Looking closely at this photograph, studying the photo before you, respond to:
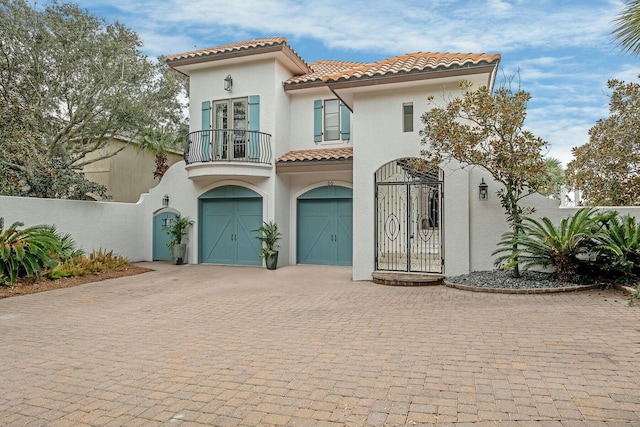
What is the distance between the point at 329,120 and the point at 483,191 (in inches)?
264

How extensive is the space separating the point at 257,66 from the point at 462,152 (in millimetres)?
8530

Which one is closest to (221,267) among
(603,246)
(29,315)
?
(29,315)

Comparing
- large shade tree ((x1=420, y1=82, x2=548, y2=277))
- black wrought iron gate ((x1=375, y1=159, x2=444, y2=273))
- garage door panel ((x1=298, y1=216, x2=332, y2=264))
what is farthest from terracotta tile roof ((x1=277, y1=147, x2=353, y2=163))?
large shade tree ((x1=420, y1=82, x2=548, y2=277))

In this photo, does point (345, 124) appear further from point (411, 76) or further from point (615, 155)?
point (615, 155)

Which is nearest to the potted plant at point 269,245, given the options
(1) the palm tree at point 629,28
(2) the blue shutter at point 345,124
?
(2) the blue shutter at point 345,124

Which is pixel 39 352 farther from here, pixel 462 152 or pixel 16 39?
pixel 16 39

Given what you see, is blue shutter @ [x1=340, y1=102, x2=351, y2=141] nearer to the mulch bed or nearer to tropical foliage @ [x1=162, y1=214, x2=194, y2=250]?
tropical foliage @ [x1=162, y1=214, x2=194, y2=250]

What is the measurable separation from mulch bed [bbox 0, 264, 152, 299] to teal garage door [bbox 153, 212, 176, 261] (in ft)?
10.4

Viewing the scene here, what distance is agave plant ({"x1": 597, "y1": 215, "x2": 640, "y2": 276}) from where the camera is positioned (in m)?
8.01

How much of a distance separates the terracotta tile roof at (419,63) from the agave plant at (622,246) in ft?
15.0

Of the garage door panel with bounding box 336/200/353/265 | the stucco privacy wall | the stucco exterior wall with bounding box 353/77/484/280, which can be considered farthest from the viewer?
the garage door panel with bounding box 336/200/353/265

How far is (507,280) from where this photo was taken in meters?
9.05

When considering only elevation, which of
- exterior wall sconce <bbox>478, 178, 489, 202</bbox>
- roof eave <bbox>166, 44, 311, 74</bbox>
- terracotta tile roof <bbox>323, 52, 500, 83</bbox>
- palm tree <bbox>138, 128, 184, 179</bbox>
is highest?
roof eave <bbox>166, 44, 311, 74</bbox>

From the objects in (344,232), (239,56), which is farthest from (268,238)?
(239,56)
